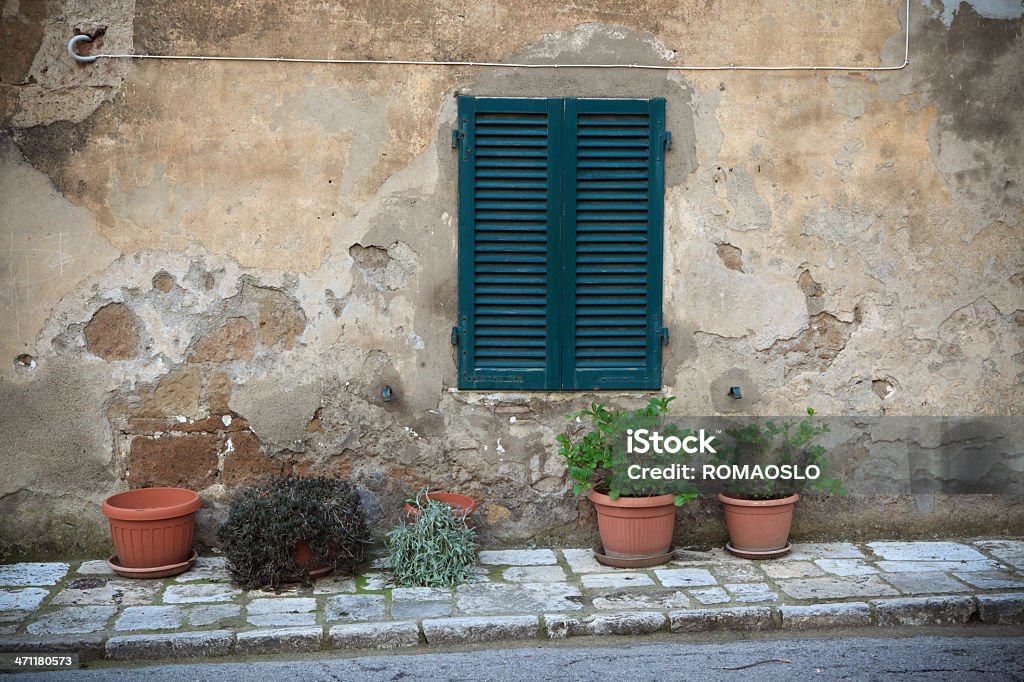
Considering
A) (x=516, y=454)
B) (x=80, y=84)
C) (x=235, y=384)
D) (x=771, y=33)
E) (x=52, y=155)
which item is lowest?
(x=516, y=454)

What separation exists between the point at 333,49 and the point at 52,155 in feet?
6.05

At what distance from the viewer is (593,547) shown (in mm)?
6406

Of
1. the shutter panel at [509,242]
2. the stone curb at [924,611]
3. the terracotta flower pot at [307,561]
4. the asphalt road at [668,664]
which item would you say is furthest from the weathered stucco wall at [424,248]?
the asphalt road at [668,664]

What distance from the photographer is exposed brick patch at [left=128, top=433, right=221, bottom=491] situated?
6.20m

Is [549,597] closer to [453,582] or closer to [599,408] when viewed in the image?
[453,582]

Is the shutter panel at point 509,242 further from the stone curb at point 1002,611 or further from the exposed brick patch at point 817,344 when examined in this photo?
the stone curb at point 1002,611

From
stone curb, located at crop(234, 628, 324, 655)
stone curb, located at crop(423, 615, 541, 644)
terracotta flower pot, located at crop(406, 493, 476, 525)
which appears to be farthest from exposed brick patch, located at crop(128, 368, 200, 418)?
stone curb, located at crop(423, 615, 541, 644)

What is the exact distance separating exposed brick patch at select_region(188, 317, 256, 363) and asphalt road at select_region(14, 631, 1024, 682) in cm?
208

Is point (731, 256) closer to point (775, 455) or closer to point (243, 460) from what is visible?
point (775, 455)

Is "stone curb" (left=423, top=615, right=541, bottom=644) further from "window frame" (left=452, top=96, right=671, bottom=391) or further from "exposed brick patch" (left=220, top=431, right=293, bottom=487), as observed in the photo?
"exposed brick patch" (left=220, top=431, right=293, bottom=487)

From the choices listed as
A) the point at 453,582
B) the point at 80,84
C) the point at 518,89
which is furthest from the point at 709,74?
the point at 80,84

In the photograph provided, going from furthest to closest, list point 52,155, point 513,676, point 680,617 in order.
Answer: point 52,155, point 680,617, point 513,676

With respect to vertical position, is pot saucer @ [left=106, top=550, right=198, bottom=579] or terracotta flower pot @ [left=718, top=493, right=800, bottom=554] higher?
terracotta flower pot @ [left=718, top=493, right=800, bottom=554]

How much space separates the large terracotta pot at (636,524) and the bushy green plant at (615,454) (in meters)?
0.08
